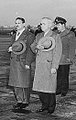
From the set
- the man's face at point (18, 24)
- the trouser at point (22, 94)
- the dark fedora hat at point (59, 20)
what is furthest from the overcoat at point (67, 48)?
the man's face at point (18, 24)

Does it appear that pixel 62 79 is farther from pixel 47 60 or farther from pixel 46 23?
pixel 46 23

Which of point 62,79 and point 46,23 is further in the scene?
point 62,79

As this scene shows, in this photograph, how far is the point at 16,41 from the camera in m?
6.09

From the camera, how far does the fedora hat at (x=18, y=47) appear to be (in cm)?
593

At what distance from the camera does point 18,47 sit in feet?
19.4

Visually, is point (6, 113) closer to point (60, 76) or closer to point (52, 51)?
point (52, 51)

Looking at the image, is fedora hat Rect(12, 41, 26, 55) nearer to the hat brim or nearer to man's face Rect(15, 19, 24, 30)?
man's face Rect(15, 19, 24, 30)

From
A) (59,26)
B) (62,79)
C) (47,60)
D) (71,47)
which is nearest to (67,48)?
(71,47)

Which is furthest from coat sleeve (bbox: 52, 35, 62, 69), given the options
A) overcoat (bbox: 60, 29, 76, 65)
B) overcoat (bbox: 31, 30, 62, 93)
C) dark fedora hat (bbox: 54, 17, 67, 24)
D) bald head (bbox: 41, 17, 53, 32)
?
overcoat (bbox: 60, 29, 76, 65)

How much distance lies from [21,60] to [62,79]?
2.01m

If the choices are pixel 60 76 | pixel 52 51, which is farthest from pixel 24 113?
pixel 60 76

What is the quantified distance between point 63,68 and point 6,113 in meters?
2.22

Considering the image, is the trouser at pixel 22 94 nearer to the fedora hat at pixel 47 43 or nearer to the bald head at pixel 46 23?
the fedora hat at pixel 47 43

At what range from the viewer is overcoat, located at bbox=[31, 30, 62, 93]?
5.60 meters
